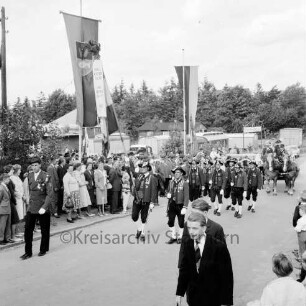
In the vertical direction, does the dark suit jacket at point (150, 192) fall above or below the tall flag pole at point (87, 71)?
below

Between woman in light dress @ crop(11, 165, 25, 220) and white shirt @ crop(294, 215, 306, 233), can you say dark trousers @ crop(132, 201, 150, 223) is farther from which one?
white shirt @ crop(294, 215, 306, 233)

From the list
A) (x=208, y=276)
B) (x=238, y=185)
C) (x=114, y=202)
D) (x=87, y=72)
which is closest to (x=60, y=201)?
(x=114, y=202)

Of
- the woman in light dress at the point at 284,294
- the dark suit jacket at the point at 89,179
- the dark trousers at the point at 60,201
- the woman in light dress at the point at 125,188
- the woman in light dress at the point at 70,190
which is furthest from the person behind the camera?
the woman in light dress at the point at 125,188

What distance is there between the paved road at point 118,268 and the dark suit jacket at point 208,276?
209 cm

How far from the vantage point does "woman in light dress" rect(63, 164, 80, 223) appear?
1155 centimetres

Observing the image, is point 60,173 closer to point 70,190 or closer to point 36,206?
point 70,190

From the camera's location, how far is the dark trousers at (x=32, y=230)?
8.22 meters

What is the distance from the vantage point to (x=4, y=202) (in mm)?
8977

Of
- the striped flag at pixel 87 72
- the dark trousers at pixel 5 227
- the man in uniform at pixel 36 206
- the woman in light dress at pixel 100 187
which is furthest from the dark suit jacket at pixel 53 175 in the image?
the striped flag at pixel 87 72

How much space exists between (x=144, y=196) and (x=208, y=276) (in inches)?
228

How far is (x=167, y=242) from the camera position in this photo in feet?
30.7

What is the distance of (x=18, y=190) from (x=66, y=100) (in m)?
69.3

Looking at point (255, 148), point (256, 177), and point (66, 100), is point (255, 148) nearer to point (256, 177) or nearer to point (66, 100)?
point (256, 177)

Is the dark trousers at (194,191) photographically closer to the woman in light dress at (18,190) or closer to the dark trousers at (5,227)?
the woman in light dress at (18,190)
